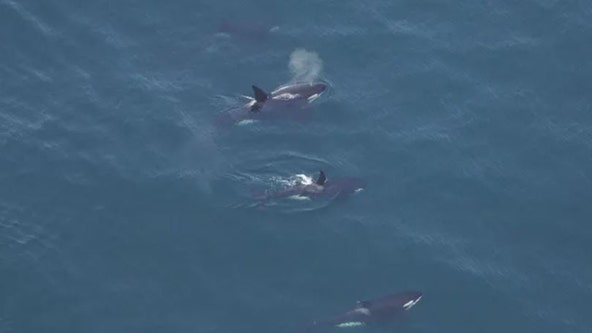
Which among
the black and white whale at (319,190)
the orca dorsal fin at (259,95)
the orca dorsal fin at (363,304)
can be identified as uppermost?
the orca dorsal fin at (259,95)

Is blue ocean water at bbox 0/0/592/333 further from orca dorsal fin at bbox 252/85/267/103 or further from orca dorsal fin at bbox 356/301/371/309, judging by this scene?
orca dorsal fin at bbox 252/85/267/103

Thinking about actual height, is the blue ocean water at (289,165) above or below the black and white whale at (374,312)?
above

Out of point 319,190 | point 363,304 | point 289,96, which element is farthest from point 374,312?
point 289,96

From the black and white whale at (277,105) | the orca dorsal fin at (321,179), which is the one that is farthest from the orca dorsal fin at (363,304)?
the black and white whale at (277,105)

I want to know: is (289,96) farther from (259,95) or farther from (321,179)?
(321,179)

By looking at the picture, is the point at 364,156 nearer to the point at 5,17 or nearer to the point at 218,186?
the point at 218,186

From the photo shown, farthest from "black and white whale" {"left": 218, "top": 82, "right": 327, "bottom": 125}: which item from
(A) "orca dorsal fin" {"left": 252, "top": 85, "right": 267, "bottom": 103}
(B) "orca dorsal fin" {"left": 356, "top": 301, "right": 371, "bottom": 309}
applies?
(B) "orca dorsal fin" {"left": 356, "top": 301, "right": 371, "bottom": 309}

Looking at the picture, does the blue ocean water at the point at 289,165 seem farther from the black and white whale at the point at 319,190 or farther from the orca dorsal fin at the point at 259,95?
the orca dorsal fin at the point at 259,95

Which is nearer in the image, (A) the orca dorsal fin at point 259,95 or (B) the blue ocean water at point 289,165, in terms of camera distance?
(B) the blue ocean water at point 289,165
